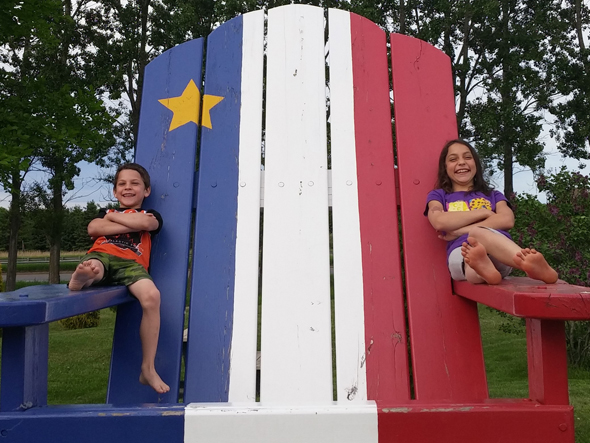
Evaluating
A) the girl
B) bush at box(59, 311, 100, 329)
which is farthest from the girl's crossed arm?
bush at box(59, 311, 100, 329)

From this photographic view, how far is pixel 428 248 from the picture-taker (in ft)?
6.48

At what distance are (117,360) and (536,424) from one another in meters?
1.30

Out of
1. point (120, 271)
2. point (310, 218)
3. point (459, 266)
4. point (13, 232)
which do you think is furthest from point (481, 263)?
point (13, 232)

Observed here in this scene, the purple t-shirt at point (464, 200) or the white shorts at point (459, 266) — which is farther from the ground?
the purple t-shirt at point (464, 200)

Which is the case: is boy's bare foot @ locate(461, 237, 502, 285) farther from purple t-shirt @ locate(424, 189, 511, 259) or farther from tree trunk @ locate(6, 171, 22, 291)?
tree trunk @ locate(6, 171, 22, 291)

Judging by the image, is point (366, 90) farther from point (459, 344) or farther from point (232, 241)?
point (459, 344)

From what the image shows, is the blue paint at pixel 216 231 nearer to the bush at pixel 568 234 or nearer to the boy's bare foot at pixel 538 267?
the boy's bare foot at pixel 538 267

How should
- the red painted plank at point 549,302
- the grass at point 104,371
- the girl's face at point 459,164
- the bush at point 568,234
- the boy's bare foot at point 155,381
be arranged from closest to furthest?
the red painted plank at point 549,302 < the boy's bare foot at point 155,381 < the girl's face at point 459,164 < the grass at point 104,371 < the bush at point 568,234

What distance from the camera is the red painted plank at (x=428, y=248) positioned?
70.2 inches

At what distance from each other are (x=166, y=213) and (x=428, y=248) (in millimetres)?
951

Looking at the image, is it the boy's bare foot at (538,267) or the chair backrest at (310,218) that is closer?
the boy's bare foot at (538,267)

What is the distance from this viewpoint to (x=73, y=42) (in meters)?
15.1

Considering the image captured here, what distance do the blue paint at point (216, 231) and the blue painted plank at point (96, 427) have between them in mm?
670

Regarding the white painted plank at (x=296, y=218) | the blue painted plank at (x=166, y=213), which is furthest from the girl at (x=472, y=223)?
the blue painted plank at (x=166, y=213)
